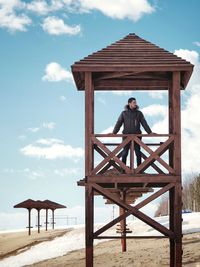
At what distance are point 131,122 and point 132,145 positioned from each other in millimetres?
865

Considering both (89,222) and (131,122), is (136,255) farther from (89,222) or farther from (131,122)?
(131,122)

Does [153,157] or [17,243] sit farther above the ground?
[153,157]

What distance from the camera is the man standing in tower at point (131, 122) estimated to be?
581 inches

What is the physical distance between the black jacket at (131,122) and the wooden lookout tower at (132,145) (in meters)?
0.38

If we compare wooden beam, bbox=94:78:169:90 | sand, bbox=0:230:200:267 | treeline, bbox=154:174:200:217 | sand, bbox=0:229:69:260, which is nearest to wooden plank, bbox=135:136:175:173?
wooden beam, bbox=94:78:169:90

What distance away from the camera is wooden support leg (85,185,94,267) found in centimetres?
1404

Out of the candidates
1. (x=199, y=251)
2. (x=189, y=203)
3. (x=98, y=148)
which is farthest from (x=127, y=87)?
(x=189, y=203)

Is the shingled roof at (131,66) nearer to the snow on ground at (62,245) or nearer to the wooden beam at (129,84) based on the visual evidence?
the wooden beam at (129,84)

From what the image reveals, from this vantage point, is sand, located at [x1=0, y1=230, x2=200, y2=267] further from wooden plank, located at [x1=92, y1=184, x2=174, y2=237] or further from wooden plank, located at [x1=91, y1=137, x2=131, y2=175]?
wooden plank, located at [x1=91, y1=137, x2=131, y2=175]

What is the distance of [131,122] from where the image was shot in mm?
14812

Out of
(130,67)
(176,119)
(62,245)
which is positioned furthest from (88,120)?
(62,245)

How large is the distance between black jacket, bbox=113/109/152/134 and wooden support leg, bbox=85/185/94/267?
1.94m

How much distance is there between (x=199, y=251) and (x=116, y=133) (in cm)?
608

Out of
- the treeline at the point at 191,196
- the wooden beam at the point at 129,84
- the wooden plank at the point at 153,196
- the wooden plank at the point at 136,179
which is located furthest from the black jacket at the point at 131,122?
the treeline at the point at 191,196
